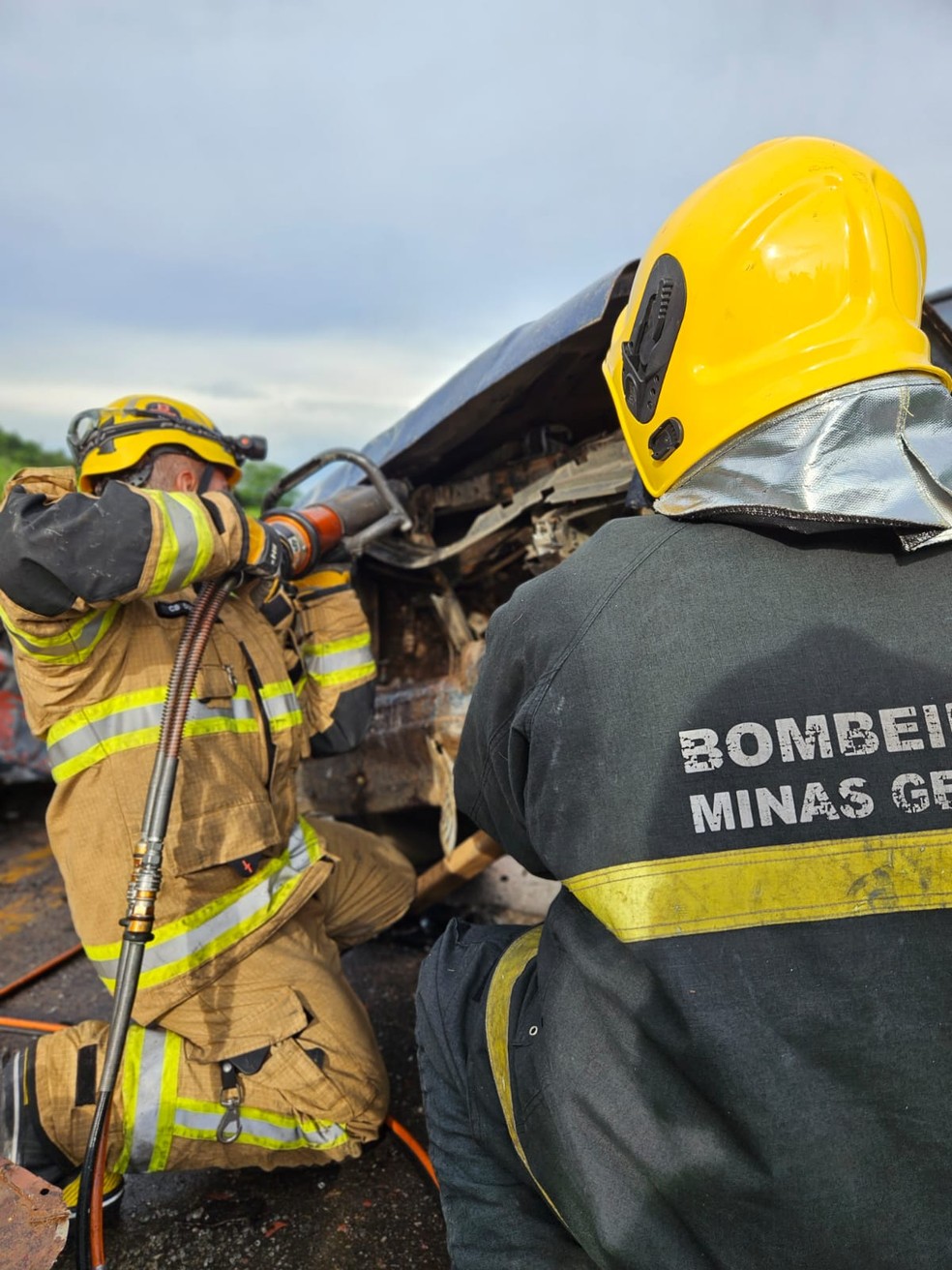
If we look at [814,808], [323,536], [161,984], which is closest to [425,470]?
[323,536]

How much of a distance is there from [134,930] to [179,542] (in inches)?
31.8

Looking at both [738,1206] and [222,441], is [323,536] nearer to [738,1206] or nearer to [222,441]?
[222,441]

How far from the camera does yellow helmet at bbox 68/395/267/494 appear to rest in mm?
2330

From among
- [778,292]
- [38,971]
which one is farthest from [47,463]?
[778,292]

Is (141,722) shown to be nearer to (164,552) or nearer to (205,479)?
(164,552)

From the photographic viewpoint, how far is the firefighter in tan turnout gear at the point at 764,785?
99 cm

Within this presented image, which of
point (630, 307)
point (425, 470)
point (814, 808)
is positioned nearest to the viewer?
point (814, 808)

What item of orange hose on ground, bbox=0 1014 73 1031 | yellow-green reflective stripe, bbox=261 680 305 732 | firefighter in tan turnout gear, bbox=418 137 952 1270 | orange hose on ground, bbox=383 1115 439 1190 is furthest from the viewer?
orange hose on ground, bbox=0 1014 73 1031

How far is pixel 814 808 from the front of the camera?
1010 mm

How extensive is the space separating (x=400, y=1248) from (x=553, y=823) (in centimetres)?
123

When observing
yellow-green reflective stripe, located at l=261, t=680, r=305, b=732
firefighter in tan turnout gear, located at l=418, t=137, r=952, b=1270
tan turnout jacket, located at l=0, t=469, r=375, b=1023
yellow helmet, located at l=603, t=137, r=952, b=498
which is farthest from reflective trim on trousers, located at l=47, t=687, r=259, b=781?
yellow helmet, located at l=603, t=137, r=952, b=498

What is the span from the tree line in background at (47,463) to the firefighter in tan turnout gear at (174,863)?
1012cm

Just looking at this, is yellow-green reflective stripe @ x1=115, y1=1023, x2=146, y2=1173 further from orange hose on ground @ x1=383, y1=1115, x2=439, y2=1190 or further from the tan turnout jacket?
orange hose on ground @ x1=383, y1=1115, x2=439, y2=1190

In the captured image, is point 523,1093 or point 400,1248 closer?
point 523,1093
